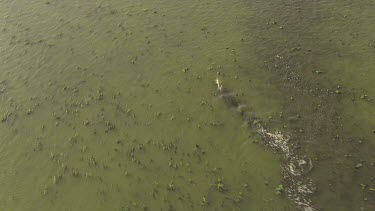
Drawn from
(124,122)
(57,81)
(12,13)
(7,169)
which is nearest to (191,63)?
(124,122)

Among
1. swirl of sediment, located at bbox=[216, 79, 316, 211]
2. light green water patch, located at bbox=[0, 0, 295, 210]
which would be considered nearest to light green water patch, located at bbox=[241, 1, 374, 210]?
swirl of sediment, located at bbox=[216, 79, 316, 211]

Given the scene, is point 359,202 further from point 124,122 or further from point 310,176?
point 124,122

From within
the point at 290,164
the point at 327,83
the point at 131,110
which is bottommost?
the point at 290,164

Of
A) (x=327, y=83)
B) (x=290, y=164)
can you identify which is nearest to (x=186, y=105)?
(x=290, y=164)

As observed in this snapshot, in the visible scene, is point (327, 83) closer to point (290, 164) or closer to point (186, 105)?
point (290, 164)

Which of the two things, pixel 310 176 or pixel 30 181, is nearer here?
pixel 310 176

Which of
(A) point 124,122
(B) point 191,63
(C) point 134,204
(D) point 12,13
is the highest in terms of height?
(D) point 12,13

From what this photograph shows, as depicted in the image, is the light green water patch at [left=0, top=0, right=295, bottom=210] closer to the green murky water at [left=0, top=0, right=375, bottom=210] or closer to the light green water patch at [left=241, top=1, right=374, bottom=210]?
the green murky water at [left=0, top=0, right=375, bottom=210]
